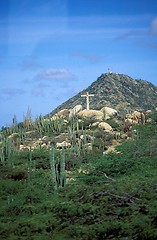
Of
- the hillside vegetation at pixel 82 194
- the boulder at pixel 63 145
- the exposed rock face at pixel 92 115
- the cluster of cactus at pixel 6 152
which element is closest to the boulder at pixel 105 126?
the exposed rock face at pixel 92 115

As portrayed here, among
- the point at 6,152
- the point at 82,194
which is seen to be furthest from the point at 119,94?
the point at 82,194

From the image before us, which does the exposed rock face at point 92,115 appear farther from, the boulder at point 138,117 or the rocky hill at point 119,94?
the rocky hill at point 119,94

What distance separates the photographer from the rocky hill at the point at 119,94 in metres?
37.3

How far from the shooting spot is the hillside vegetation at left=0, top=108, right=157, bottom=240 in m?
6.27

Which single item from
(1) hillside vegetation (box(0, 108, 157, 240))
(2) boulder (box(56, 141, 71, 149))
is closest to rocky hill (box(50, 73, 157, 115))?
(2) boulder (box(56, 141, 71, 149))

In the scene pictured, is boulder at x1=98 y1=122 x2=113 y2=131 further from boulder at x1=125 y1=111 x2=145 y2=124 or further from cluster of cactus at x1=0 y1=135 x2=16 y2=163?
cluster of cactus at x1=0 y1=135 x2=16 y2=163

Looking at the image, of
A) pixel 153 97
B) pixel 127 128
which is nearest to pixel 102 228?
pixel 127 128

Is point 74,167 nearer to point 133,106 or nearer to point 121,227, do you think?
point 121,227

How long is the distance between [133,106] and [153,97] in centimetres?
515

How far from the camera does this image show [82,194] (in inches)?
329

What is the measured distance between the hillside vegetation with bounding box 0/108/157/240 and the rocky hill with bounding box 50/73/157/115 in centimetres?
2120

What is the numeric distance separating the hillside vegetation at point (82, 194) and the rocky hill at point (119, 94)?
21.2m

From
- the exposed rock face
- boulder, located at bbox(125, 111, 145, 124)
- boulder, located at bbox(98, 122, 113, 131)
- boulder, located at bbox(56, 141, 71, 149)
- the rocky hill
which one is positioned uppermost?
the rocky hill

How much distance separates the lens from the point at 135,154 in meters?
13.0
